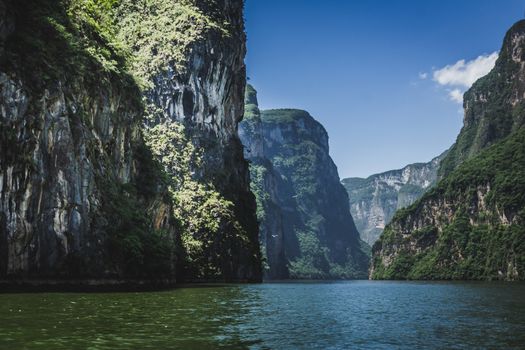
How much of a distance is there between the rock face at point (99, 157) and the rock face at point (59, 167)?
4.4 inches

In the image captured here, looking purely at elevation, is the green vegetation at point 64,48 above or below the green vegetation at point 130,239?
above

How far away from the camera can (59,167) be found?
51438mm

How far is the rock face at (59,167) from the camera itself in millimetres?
46156

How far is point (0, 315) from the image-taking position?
2461cm

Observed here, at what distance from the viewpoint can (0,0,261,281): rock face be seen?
47312 mm

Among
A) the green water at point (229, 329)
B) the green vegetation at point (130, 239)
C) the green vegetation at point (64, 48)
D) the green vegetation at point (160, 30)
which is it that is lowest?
the green water at point (229, 329)

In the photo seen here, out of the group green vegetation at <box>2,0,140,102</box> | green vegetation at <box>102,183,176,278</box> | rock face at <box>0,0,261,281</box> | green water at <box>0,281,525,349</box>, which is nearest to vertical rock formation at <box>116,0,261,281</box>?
rock face at <box>0,0,261,281</box>

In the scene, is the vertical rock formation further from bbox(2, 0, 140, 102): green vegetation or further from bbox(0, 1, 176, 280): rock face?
bbox(0, 1, 176, 280): rock face

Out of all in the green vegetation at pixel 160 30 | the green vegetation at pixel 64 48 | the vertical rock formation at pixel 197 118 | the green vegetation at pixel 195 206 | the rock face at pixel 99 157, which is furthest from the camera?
the green vegetation at pixel 160 30

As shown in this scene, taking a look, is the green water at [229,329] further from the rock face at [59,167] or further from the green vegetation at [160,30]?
the green vegetation at [160,30]

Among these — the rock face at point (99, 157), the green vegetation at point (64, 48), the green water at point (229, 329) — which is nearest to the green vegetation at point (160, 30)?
the rock face at point (99, 157)

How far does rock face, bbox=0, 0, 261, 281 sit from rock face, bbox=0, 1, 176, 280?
111 mm

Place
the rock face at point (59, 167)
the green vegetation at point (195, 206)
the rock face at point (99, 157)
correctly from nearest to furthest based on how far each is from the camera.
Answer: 1. the rock face at point (59, 167)
2. the rock face at point (99, 157)
3. the green vegetation at point (195, 206)

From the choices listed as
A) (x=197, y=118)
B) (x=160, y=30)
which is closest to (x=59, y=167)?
(x=197, y=118)
